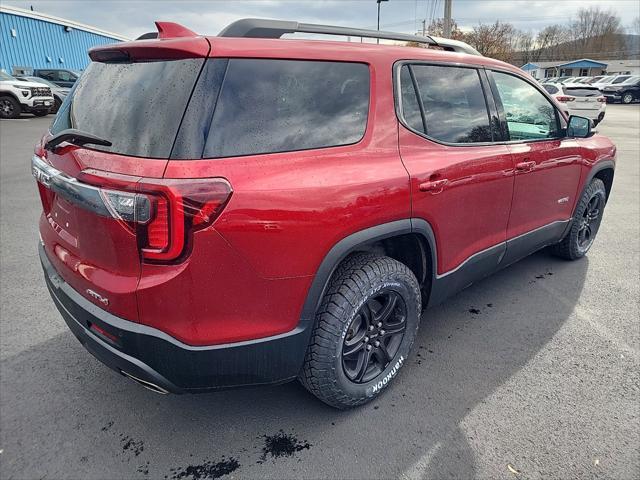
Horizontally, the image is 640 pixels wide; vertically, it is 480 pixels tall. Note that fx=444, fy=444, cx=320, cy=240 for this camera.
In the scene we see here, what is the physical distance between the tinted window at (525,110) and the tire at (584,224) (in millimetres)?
876

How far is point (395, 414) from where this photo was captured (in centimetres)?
236

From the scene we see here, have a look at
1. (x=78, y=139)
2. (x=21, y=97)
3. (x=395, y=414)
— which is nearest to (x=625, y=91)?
(x=21, y=97)

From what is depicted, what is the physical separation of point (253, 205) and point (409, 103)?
1.18 meters

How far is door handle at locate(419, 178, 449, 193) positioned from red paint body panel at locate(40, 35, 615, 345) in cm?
3

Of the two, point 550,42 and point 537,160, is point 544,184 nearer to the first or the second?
point 537,160

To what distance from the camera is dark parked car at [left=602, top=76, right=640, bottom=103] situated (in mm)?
32156

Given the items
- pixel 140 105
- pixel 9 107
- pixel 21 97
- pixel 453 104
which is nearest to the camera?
pixel 140 105

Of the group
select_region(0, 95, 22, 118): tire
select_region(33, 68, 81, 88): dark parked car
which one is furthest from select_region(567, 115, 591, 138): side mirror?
select_region(33, 68, 81, 88): dark parked car

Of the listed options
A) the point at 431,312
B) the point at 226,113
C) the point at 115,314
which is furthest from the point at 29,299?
the point at 431,312

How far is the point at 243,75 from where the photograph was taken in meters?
1.82

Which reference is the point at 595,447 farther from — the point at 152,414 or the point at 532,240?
the point at 152,414

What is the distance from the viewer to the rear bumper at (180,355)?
177 cm

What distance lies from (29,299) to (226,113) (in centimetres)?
279

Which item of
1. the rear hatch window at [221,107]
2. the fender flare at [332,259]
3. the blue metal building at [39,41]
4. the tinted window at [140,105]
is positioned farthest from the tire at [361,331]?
the blue metal building at [39,41]
